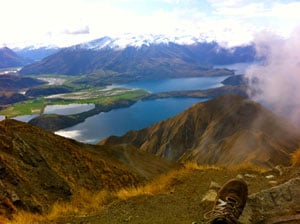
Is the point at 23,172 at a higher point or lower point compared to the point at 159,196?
lower

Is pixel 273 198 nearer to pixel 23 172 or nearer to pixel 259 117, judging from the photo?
pixel 23 172

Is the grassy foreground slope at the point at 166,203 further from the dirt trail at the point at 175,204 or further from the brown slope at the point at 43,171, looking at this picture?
the brown slope at the point at 43,171

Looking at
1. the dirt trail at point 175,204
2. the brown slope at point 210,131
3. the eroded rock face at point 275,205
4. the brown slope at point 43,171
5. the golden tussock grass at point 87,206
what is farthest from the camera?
the brown slope at point 210,131

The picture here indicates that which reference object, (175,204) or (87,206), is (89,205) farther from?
(175,204)

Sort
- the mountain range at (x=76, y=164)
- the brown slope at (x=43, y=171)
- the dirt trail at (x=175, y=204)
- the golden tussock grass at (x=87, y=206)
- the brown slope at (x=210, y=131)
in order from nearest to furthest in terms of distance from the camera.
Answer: the dirt trail at (x=175, y=204)
the golden tussock grass at (x=87, y=206)
the mountain range at (x=76, y=164)
the brown slope at (x=43, y=171)
the brown slope at (x=210, y=131)

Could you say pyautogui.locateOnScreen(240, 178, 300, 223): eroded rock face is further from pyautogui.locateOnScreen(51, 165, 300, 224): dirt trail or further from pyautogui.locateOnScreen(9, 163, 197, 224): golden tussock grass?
pyautogui.locateOnScreen(9, 163, 197, 224): golden tussock grass

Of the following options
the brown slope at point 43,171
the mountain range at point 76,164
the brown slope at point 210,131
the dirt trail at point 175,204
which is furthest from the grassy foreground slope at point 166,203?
the brown slope at point 210,131

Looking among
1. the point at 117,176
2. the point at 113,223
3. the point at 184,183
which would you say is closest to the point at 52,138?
the point at 117,176

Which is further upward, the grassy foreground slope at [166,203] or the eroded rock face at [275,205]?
the eroded rock face at [275,205]

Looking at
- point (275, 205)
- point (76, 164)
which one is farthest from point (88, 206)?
point (76, 164)
